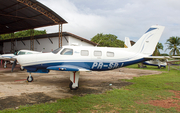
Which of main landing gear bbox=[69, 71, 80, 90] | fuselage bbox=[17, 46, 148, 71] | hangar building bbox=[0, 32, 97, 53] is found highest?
hangar building bbox=[0, 32, 97, 53]

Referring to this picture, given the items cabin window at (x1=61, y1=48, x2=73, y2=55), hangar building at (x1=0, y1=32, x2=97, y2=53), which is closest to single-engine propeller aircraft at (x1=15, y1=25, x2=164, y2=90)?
cabin window at (x1=61, y1=48, x2=73, y2=55)

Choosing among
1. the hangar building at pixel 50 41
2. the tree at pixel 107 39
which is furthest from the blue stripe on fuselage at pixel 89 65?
the tree at pixel 107 39

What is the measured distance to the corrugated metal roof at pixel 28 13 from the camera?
57.1ft

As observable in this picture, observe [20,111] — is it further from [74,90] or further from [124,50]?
[124,50]

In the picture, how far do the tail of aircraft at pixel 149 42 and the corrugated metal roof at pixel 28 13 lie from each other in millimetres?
15121

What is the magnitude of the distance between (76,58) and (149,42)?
5900 millimetres

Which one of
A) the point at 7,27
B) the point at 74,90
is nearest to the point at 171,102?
the point at 74,90

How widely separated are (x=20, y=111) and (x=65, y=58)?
3799 mm

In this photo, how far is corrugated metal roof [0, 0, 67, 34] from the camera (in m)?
17.4

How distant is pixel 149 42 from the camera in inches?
355

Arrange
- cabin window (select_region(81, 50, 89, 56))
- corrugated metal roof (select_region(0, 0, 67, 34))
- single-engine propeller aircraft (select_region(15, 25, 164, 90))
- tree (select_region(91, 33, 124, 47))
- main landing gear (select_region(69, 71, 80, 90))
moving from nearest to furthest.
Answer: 1. main landing gear (select_region(69, 71, 80, 90))
2. single-engine propeller aircraft (select_region(15, 25, 164, 90))
3. cabin window (select_region(81, 50, 89, 56))
4. corrugated metal roof (select_region(0, 0, 67, 34))
5. tree (select_region(91, 33, 124, 47))

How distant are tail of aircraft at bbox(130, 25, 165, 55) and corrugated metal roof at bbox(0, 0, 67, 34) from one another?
15.1 meters

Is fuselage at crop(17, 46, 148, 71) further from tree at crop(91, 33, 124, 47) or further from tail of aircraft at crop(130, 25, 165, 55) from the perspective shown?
tree at crop(91, 33, 124, 47)

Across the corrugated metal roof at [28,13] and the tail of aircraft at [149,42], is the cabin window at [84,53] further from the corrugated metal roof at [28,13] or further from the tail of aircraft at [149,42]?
the corrugated metal roof at [28,13]
